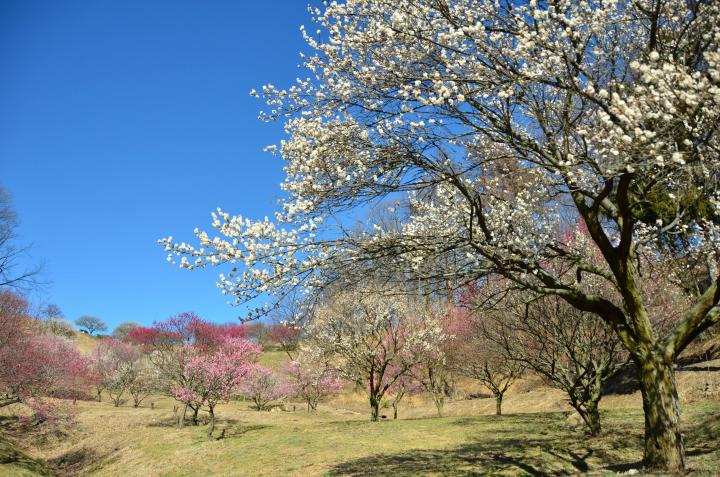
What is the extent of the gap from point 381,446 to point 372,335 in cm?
864

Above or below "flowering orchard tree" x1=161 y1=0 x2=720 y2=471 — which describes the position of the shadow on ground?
below

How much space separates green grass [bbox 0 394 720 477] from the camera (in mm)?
9750

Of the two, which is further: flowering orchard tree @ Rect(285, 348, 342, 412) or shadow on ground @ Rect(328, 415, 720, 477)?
flowering orchard tree @ Rect(285, 348, 342, 412)

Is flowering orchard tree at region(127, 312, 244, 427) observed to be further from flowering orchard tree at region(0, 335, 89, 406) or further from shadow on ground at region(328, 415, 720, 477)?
shadow on ground at region(328, 415, 720, 477)

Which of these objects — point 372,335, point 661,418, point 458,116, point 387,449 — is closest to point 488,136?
point 458,116

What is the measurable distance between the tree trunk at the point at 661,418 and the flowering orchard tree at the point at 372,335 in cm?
1462

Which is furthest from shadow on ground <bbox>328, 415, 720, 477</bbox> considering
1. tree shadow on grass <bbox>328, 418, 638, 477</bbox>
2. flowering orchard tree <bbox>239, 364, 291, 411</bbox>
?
flowering orchard tree <bbox>239, 364, 291, 411</bbox>

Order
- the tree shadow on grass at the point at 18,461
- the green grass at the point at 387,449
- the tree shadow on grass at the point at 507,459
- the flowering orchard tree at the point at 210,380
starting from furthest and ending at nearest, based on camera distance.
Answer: the flowering orchard tree at the point at 210,380 < the tree shadow on grass at the point at 18,461 < the green grass at the point at 387,449 < the tree shadow on grass at the point at 507,459

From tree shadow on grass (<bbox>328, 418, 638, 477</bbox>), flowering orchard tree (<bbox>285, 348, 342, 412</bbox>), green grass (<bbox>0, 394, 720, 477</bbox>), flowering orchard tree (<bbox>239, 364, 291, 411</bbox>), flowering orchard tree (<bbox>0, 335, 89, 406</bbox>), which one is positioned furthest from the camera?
flowering orchard tree (<bbox>239, 364, 291, 411</bbox>)

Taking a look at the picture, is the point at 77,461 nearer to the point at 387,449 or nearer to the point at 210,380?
the point at 210,380

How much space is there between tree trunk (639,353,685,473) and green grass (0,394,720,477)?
362mm

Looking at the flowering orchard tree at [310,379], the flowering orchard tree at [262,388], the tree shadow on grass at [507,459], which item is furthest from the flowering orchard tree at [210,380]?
the tree shadow on grass at [507,459]

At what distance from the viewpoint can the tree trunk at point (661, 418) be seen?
646 cm

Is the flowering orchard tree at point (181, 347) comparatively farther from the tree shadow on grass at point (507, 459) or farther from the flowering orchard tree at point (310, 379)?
the tree shadow on grass at point (507, 459)
